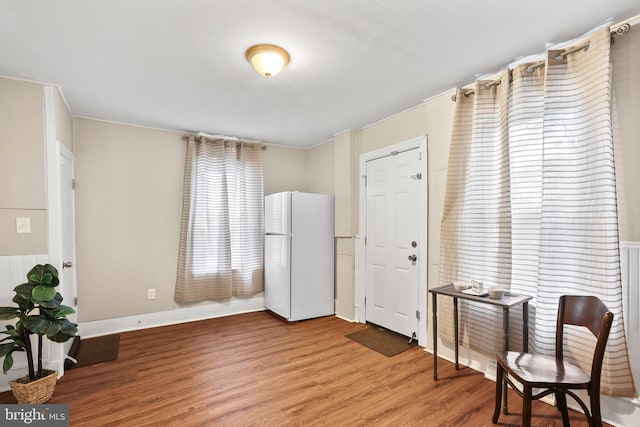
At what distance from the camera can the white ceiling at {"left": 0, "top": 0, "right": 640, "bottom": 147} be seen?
1716mm

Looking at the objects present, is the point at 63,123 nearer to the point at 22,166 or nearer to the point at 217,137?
the point at 22,166

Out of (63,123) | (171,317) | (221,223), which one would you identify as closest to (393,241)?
(221,223)

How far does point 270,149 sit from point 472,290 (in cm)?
344

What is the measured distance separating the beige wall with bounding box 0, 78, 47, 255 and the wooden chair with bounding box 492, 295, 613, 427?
3520 mm

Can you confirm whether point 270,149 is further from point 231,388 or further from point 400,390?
point 400,390

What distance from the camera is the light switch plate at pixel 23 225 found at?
8.01 feet

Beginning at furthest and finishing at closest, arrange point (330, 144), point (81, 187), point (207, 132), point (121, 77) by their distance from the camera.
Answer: point (330, 144)
point (207, 132)
point (81, 187)
point (121, 77)

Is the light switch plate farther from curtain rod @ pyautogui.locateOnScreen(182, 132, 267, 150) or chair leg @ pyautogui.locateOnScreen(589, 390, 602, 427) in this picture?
chair leg @ pyautogui.locateOnScreen(589, 390, 602, 427)

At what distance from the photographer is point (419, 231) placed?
314 cm

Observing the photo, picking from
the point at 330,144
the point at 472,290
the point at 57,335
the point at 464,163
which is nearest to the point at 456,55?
the point at 464,163

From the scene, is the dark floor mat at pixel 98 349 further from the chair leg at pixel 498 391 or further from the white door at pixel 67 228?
the chair leg at pixel 498 391

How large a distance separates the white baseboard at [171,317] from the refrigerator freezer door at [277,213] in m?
1.10

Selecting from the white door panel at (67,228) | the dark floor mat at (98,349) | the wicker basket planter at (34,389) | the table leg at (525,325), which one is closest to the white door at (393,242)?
the table leg at (525,325)

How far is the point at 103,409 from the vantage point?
2.12 metres
